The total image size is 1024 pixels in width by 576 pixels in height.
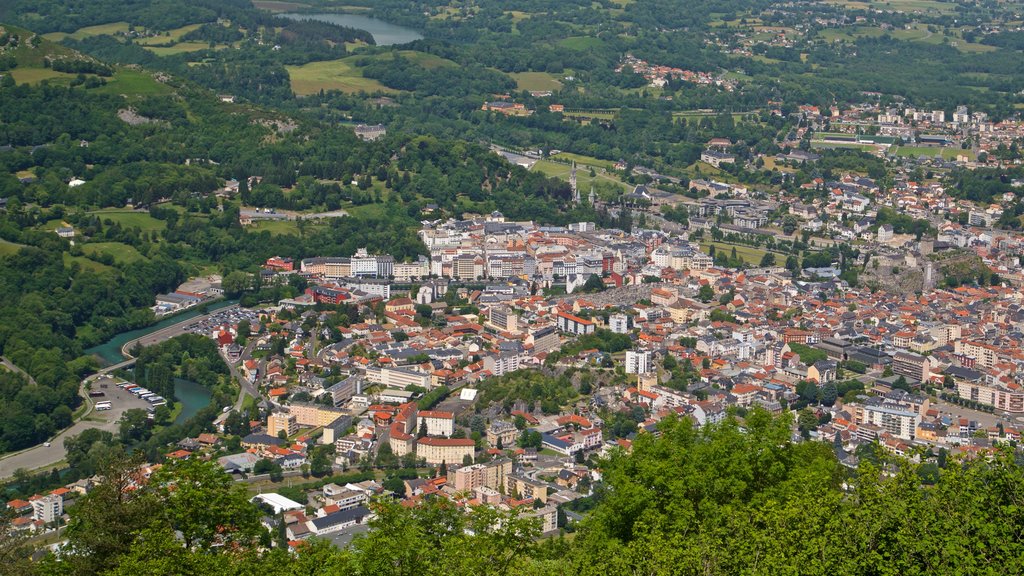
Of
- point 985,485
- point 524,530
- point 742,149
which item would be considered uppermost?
point 985,485

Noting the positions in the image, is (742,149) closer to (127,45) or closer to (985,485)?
(127,45)

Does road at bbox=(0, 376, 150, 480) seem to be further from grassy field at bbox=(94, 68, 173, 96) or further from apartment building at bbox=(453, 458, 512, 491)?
Answer: grassy field at bbox=(94, 68, 173, 96)

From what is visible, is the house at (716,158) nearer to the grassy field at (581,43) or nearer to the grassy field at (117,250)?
the grassy field at (581,43)

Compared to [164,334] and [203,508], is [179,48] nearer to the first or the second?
[164,334]

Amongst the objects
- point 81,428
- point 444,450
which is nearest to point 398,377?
point 444,450

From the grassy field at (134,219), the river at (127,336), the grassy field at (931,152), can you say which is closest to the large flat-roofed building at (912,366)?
the river at (127,336)

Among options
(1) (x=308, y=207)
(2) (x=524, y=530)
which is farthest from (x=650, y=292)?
(2) (x=524, y=530)
